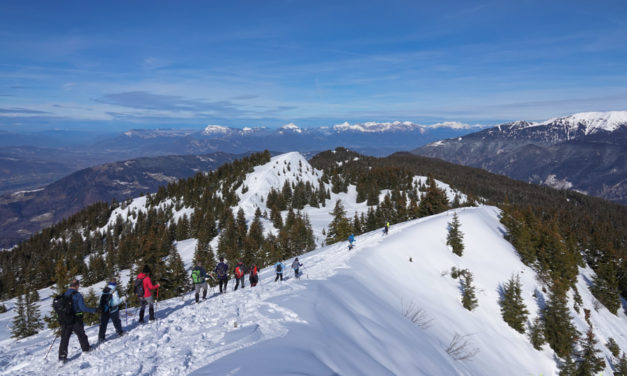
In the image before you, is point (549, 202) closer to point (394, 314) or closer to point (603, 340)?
Result: point (603, 340)

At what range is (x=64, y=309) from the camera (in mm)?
10688

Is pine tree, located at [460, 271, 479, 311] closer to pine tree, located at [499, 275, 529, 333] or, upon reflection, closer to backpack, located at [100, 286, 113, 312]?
pine tree, located at [499, 275, 529, 333]

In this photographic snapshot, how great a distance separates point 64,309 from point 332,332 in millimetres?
9836

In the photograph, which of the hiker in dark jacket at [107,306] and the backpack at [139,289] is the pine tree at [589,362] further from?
the hiker in dark jacket at [107,306]

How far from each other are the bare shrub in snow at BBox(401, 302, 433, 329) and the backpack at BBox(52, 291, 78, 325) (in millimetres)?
17049

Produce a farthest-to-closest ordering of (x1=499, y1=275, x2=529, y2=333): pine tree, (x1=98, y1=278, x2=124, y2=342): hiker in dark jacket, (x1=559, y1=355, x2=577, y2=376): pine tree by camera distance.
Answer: (x1=499, y1=275, x2=529, y2=333): pine tree
(x1=559, y1=355, x2=577, y2=376): pine tree
(x1=98, y1=278, x2=124, y2=342): hiker in dark jacket

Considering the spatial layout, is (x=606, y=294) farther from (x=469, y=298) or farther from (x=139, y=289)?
(x=139, y=289)

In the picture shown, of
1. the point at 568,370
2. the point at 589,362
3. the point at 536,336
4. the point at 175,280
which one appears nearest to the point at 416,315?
the point at 536,336

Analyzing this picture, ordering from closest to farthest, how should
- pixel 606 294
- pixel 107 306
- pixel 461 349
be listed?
pixel 107 306 < pixel 461 349 < pixel 606 294

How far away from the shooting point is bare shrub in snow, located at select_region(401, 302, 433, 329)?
18.9 meters

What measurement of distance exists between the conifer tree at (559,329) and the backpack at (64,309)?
1421 inches

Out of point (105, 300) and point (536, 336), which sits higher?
point (105, 300)

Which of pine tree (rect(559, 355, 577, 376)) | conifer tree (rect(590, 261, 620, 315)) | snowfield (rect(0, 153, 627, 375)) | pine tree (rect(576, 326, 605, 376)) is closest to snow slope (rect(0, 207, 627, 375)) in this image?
snowfield (rect(0, 153, 627, 375))

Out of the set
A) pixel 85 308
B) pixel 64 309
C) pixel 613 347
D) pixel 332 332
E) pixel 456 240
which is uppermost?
pixel 64 309
